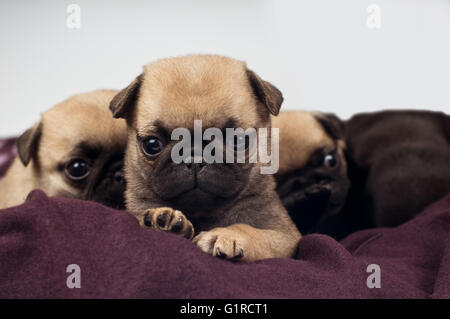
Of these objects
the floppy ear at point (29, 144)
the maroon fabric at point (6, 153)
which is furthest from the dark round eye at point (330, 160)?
the maroon fabric at point (6, 153)

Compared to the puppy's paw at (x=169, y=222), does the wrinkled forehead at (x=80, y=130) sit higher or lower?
higher

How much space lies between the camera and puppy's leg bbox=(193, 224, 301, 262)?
1.36m

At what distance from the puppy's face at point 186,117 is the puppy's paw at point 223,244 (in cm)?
19

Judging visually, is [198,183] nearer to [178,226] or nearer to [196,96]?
[178,226]

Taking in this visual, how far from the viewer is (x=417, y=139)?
2.98m

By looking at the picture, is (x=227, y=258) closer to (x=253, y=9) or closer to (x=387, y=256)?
(x=387, y=256)

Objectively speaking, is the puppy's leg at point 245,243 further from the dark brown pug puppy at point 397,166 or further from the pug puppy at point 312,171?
the dark brown pug puppy at point 397,166

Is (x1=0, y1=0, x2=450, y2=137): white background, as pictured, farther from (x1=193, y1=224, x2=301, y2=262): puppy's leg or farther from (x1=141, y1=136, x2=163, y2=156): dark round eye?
(x1=193, y1=224, x2=301, y2=262): puppy's leg

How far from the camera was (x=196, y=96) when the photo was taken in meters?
1.58

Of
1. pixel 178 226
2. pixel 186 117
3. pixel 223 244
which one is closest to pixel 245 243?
pixel 223 244

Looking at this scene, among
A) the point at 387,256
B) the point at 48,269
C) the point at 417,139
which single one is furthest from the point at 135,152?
the point at 417,139

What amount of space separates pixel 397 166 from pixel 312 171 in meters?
0.60

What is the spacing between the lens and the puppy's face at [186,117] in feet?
5.08
